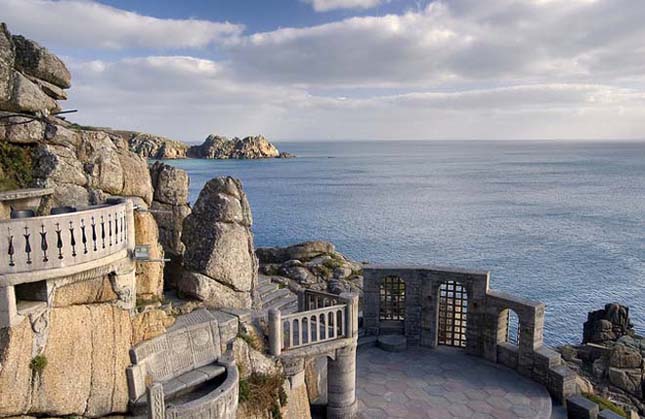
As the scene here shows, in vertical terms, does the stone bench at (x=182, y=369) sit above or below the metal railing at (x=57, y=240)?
below

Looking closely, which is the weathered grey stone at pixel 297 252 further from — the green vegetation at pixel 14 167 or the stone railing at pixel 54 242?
the stone railing at pixel 54 242

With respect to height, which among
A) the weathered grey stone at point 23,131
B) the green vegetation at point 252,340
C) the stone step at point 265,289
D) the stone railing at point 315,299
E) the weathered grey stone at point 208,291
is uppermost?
the weathered grey stone at point 23,131

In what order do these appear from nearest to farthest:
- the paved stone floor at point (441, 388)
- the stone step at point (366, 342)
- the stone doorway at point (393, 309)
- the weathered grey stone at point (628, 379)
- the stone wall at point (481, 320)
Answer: the paved stone floor at point (441, 388), the stone wall at point (481, 320), the stone step at point (366, 342), the stone doorway at point (393, 309), the weathered grey stone at point (628, 379)

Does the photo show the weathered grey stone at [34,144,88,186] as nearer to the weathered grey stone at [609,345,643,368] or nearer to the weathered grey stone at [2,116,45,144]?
the weathered grey stone at [2,116,45,144]

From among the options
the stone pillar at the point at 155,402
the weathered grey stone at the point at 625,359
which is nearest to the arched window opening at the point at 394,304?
the stone pillar at the point at 155,402

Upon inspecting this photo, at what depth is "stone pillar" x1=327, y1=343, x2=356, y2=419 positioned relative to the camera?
1662 cm

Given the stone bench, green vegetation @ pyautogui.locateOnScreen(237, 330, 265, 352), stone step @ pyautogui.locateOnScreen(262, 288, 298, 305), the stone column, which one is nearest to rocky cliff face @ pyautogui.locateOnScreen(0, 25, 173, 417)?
the stone column

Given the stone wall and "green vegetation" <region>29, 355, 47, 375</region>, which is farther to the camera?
the stone wall

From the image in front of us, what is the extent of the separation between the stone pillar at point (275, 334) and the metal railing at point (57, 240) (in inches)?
220

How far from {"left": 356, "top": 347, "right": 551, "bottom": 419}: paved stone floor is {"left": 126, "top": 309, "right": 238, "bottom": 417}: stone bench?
256 inches

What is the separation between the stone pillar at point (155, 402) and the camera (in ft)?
36.9

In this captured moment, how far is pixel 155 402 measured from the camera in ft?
37.1

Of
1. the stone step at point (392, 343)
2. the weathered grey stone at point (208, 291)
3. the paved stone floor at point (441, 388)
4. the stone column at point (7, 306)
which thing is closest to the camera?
the stone column at point (7, 306)

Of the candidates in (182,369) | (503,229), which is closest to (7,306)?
(182,369)
